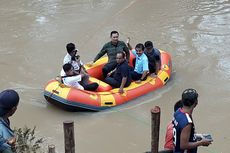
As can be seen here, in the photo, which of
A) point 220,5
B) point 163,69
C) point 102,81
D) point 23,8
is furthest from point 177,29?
point 23,8

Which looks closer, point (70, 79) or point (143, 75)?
point (70, 79)

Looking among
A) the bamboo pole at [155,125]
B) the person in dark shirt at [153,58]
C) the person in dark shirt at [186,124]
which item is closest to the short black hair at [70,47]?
the person in dark shirt at [153,58]

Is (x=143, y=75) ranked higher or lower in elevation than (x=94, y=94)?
higher

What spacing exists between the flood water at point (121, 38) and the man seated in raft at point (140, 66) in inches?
18.8

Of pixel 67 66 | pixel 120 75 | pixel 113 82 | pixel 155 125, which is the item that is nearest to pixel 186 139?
pixel 155 125

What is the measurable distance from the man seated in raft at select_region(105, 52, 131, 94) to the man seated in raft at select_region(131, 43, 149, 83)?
0.34 meters

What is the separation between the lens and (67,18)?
15820 mm

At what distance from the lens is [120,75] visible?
29.1 ft

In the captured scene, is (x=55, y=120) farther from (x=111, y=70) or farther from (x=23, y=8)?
(x=23, y=8)

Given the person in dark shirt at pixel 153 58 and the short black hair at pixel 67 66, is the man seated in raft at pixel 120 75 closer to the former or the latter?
the person in dark shirt at pixel 153 58

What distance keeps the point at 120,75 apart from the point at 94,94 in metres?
Answer: 0.72

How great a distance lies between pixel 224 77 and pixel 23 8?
9.79 m

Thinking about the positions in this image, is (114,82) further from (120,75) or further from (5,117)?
(5,117)

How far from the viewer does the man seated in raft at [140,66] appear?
9031mm
